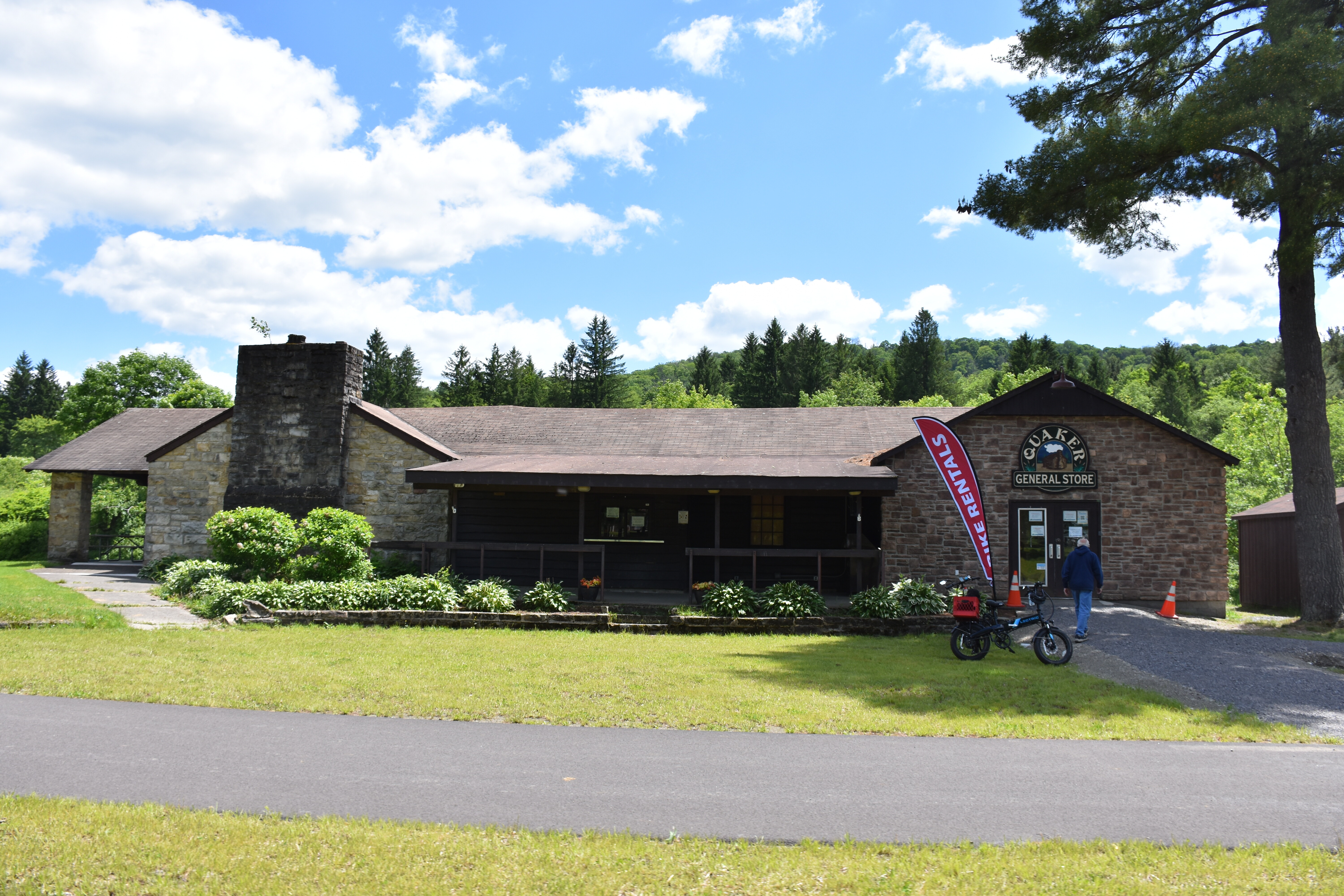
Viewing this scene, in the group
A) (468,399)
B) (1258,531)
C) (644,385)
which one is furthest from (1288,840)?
(644,385)

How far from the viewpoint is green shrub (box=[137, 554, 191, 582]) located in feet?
59.9

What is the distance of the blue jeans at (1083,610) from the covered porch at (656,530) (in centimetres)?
456

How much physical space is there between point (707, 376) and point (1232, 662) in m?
64.2

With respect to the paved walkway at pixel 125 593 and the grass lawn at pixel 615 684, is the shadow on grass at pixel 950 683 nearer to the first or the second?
the grass lawn at pixel 615 684

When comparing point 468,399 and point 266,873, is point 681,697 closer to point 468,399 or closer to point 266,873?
point 266,873

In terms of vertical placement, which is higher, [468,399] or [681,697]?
[468,399]

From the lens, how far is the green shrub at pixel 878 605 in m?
14.0

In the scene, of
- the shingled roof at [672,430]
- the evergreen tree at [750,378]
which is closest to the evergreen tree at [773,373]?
the evergreen tree at [750,378]

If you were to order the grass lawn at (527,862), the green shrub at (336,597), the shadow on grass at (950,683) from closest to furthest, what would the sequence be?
1. the grass lawn at (527,862)
2. the shadow on grass at (950,683)
3. the green shrub at (336,597)

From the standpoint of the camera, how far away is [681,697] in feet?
26.5

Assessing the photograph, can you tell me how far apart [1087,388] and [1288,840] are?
1359cm

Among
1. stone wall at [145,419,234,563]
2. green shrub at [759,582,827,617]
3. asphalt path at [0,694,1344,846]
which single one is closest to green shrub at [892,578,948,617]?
green shrub at [759,582,827,617]

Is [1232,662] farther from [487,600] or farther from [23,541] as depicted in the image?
[23,541]

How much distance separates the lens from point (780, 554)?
610 inches
